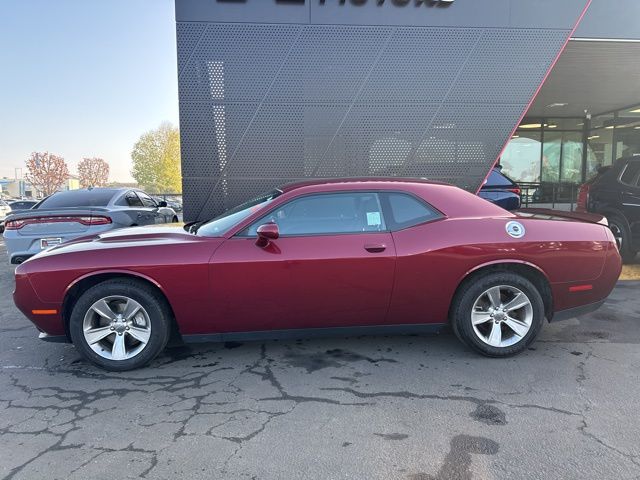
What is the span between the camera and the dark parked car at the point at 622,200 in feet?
23.9

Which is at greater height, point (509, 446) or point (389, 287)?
point (389, 287)

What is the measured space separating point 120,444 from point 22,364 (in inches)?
72.6

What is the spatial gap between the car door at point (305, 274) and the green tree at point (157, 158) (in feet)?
176

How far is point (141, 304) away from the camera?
3.56 metres

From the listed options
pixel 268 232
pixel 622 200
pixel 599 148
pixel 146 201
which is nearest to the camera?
pixel 268 232

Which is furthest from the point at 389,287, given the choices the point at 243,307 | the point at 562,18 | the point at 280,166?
the point at 562,18

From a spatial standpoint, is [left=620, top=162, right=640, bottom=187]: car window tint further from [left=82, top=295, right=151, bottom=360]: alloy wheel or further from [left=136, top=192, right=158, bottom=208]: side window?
[left=136, top=192, right=158, bottom=208]: side window

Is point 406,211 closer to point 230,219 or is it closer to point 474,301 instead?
point 474,301

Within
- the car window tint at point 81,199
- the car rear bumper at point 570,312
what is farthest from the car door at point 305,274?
the car window tint at point 81,199

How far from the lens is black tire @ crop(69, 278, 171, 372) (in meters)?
3.54

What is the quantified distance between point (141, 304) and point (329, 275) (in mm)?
Answer: 1521

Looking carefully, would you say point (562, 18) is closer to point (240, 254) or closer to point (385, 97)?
point (385, 97)

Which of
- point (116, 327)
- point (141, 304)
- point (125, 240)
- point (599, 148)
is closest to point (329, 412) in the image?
point (141, 304)

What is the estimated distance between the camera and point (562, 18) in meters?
7.46
